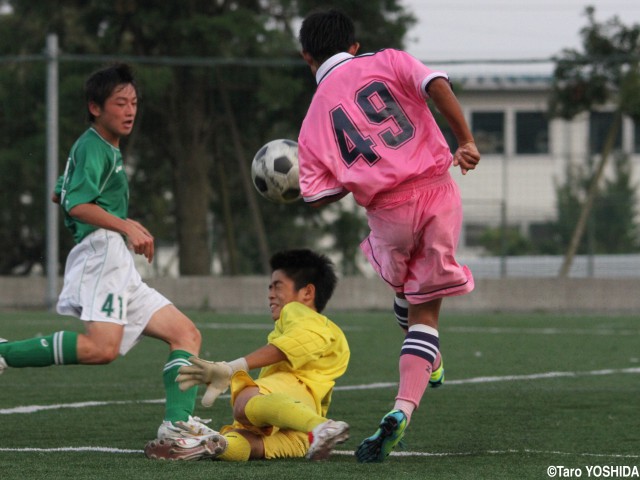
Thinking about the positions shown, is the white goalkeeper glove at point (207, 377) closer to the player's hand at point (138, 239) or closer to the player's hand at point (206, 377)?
the player's hand at point (206, 377)

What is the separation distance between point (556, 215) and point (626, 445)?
15.3 meters

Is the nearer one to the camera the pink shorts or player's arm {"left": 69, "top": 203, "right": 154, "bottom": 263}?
the pink shorts

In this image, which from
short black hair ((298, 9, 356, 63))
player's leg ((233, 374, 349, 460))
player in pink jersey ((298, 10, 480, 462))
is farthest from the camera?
short black hair ((298, 9, 356, 63))

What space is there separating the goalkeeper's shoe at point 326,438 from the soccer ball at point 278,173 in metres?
1.65

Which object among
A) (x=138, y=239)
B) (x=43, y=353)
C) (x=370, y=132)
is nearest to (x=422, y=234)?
(x=370, y=132)

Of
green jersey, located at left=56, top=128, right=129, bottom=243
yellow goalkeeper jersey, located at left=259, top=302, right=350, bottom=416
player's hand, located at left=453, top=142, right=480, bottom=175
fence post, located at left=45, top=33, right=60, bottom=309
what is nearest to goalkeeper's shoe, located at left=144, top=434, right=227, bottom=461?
yellow goalkeeper jersey, located at left=259, top=302, right=350, bottom=416

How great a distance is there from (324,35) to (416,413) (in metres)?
2.28

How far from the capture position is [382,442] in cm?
501

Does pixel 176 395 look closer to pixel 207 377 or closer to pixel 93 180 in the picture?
pixel 207 377

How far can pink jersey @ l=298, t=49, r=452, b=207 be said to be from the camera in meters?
5.43

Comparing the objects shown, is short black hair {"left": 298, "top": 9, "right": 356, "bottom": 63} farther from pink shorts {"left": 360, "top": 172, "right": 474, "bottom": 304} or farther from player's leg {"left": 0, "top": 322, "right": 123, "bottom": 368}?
player's leg {"left": 0, "top": 322, "right": 123, "bottom": 368}

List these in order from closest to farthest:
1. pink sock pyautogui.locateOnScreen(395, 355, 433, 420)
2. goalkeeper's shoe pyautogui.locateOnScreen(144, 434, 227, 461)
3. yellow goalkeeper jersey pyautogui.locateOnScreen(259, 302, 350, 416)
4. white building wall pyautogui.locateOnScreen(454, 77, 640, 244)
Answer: goalkeeper's shoe pyautogui.locateOnScreen(144, 434, 227, 461)
pink sock pyautogui.locateOnScreen(395, 355, 433, 420)
yellow goalkeeper jersey pyautogui.locateOnScreen(259, 302, 350, 416)
white building wall pyautogui.locateOnScreen(454, 77, 640, 244)

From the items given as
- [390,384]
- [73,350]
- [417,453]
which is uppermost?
[73,350]

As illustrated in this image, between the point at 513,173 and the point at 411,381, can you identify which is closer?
the point at 411,381
